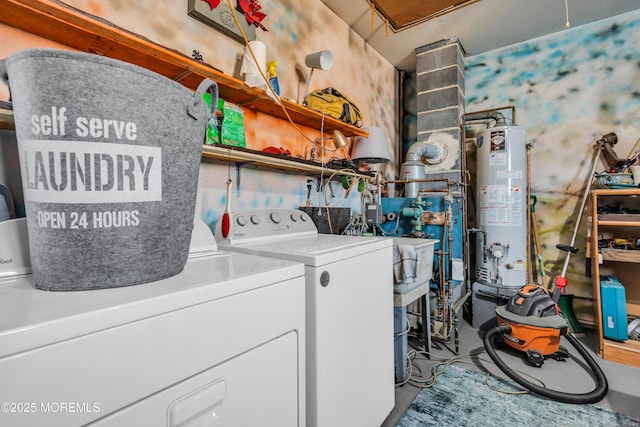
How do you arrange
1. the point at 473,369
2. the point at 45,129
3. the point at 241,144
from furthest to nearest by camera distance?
1. the point at 473,369
2. the point at 241,144
3. the point at 45,129

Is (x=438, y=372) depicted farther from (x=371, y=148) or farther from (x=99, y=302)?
(x=99, y=302)

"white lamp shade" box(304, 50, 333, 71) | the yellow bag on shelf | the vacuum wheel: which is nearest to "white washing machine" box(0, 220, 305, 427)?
the yellow bag on shelf

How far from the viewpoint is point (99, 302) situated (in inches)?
20.3

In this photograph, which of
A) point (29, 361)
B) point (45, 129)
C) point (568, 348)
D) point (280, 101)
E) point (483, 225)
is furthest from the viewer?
point (483, 225)

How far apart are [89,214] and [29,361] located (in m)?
0.26

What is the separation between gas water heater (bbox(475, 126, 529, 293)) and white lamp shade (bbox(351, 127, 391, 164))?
3.66 feet

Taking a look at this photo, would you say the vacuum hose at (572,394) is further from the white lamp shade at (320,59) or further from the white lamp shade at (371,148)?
the white lamp shade at (320,59)

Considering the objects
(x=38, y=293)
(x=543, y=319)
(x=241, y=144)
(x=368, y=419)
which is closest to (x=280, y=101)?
(x=241, y=144)

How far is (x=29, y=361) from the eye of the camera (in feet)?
1.35

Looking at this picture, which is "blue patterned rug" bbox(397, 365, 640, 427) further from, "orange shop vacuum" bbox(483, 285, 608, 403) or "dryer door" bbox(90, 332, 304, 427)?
"dryer door" bbox(90, 332, 304, 427)

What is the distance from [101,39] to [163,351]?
1125 millimetres

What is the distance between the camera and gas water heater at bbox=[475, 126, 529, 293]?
2613 millimetres

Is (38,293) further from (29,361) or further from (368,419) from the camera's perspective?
(368,419)

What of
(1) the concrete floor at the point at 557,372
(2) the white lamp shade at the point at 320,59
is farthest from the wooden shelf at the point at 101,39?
(1) the concrete floor at the point at 557,372
